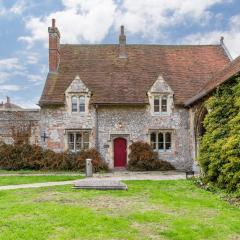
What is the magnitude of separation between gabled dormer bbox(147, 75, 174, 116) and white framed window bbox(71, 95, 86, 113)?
4.54 meters

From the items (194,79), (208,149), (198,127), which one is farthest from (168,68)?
(208,149)

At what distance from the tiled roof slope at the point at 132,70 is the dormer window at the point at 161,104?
754mm

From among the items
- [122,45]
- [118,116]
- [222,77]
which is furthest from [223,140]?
[122,45]

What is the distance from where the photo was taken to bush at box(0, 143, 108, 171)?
2636 centimetres

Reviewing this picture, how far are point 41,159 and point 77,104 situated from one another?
14.5 ft

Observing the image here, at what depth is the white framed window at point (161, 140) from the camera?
27.8 metres

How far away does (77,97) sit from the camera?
90.4ft

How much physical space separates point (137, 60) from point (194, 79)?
452 centimetres

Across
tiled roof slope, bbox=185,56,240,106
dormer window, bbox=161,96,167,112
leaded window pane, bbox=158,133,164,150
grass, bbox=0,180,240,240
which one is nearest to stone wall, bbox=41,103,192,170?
leaded window pane, bbox=158,133,164,150

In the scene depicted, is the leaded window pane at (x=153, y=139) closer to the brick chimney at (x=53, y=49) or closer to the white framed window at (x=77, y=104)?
the white framed window at (x=77, y=104)

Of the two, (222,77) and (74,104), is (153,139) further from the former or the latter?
(222,77)

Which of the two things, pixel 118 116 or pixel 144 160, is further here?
pixel 118 116

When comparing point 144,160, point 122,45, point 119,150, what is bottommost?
point 144,160

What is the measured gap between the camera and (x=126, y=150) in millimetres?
27688
